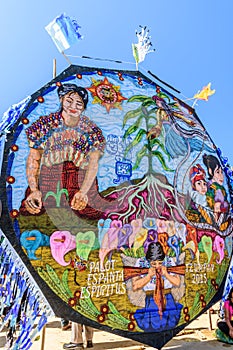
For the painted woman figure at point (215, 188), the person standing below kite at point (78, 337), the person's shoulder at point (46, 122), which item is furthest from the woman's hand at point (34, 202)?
the painted woman figure at point (215, 188)

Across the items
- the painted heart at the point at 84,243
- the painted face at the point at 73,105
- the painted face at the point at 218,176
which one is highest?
the painted face at the point at 73,105

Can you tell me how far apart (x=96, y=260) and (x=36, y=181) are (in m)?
0.99

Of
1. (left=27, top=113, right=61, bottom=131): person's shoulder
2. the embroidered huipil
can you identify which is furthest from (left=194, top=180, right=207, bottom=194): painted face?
(left=27, top=113, right=61, bottom=131): person's shoulder

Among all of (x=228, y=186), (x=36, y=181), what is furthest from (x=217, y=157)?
(x=36, y=181)

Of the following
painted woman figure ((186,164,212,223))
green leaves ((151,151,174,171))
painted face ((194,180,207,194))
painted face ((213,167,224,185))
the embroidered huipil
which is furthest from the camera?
painted face ((213,167,224,185))

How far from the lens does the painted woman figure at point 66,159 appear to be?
3.98 metres

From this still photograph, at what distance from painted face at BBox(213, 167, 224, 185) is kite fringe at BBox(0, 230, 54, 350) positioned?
8.76 ft

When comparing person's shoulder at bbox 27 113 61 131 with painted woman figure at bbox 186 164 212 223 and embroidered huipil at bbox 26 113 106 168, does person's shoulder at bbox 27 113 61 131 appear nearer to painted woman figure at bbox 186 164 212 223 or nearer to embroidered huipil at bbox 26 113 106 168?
embroidered huipil at bbox 26 113 106 168

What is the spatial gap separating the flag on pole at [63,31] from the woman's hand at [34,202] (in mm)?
1628

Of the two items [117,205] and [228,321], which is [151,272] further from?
[228,321]

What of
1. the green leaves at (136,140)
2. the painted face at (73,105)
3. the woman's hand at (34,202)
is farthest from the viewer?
the green leaves at (136,140)

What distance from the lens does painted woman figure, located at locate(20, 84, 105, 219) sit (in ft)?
13.1

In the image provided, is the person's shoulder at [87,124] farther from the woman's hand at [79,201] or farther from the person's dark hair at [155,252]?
the person's dark hair at [155,252]

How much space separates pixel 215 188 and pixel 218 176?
176 mm
